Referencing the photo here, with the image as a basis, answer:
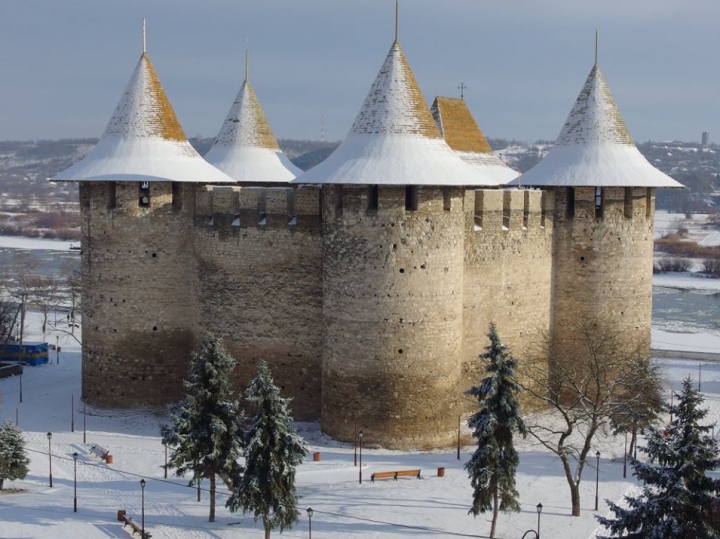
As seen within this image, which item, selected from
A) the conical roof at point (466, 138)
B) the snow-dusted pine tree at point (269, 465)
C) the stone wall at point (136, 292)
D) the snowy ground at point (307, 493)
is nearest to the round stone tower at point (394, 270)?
the snowy ground at point (307, 493)

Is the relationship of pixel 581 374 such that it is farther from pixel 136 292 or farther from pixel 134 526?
pixel 134 526

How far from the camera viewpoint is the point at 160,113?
24406 millimetres

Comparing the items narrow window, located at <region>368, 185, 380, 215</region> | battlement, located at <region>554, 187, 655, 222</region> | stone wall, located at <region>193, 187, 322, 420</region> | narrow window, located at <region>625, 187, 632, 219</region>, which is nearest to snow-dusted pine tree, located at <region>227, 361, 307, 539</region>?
narrow window, located at <region>368, 185, 380, 215</region>

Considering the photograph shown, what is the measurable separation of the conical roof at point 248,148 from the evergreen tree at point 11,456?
1157 cm

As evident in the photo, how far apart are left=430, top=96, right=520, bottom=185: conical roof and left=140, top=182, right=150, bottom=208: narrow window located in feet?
34.9

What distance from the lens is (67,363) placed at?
104 feet

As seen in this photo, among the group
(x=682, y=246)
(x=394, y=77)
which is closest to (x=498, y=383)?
(x=394, y=77)

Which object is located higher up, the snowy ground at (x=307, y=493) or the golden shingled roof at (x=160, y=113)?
the golden shingled roof at (x=160, y=113)

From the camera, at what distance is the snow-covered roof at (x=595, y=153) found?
2380 centimetres

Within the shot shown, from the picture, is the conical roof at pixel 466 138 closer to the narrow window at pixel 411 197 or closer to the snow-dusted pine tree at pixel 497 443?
the narrow window at pixel 411 197

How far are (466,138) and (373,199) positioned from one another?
11.7 meters

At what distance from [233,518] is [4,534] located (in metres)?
3.95

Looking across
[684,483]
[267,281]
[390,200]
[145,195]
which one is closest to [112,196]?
[145,195]

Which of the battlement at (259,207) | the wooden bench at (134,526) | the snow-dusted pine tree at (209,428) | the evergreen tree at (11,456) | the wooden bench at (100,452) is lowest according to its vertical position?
the wooden bench at (134,526)
